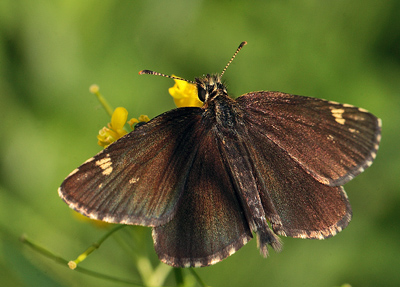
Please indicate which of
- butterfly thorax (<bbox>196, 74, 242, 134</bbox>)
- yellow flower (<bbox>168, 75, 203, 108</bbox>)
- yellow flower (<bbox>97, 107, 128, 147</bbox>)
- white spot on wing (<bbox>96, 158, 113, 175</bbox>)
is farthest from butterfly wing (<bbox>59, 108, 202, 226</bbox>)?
yellow flower (<bbox>168, 75, 203, 108</bbox>)

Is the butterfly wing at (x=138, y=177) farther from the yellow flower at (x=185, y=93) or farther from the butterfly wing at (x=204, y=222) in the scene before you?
the yellow flower at (x=185, y=93)

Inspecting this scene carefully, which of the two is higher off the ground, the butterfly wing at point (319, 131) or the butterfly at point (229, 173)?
the butterfly wing at point (319, 131)

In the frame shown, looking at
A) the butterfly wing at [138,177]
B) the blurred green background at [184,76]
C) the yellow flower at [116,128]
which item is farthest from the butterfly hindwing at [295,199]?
the blurred green background at [184,76]

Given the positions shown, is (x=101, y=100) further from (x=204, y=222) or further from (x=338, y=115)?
(x=338, y=115)

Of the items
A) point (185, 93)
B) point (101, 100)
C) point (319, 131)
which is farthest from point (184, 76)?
point (319, 131)

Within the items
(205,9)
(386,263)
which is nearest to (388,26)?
(205,9)
